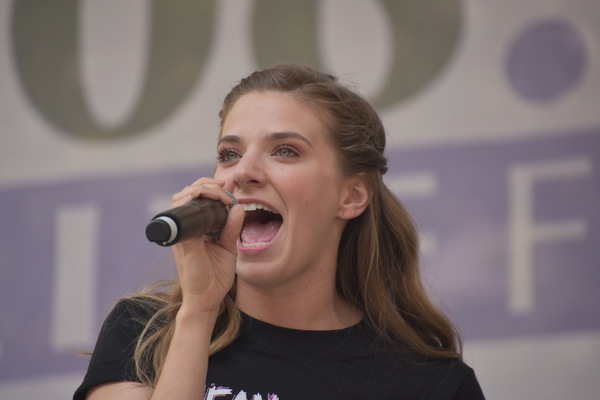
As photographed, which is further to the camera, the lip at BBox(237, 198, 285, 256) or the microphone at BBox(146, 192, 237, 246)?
the lip at BBox(237, 198, 285, 256)

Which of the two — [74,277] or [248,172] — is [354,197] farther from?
[74,277]

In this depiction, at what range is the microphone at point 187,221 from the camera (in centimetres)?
142

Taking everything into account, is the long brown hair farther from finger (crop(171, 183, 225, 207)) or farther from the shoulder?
finger (crop(171, 183, 225, 207))

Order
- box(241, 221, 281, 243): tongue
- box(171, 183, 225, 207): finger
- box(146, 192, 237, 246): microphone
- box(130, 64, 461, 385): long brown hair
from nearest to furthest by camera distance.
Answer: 1. box(146, 192, 237, 246): microphone
2. box(171, 183, 225, 207): finger
3. box(241, 221, 281, 243): tongue
4. box(130, 64, 461, 385): long brown hair

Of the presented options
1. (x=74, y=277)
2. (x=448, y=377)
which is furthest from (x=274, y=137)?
(x=74, y=277)

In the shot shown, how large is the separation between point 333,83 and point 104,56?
1.80 meters

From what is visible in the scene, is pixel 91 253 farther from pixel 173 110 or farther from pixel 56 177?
pixel 173 110

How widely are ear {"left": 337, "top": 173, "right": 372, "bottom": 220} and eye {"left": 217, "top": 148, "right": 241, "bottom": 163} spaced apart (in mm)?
302

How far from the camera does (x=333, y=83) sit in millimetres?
2180

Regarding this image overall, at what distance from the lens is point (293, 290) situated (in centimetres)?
201

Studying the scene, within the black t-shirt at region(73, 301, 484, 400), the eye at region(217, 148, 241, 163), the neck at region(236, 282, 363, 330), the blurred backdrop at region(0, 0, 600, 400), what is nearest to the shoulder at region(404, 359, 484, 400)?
the black t-shirt at region(73, 301, 484, 400)

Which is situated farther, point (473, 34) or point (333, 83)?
point (473, 34)

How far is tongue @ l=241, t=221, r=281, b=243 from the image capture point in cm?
194

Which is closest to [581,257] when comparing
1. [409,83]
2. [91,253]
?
[409,83]
